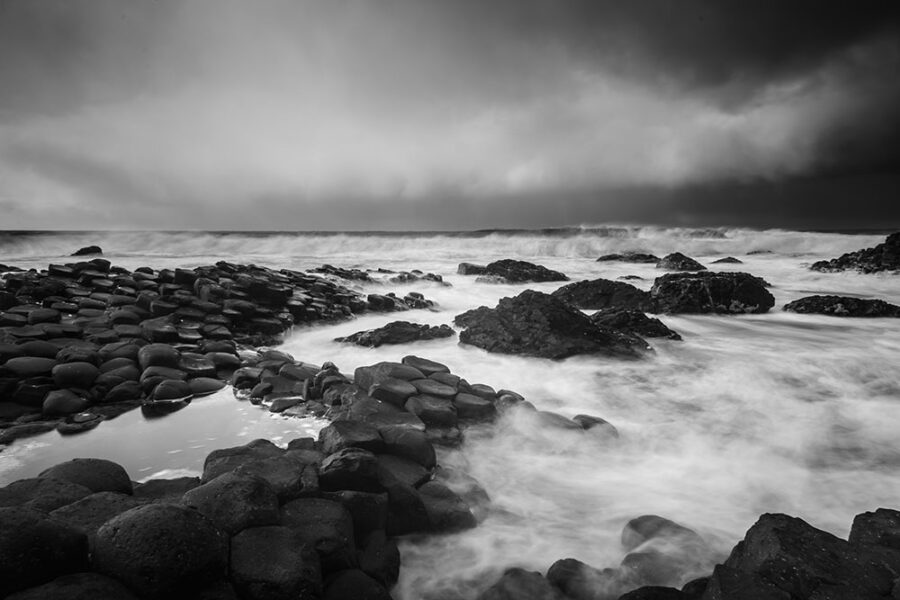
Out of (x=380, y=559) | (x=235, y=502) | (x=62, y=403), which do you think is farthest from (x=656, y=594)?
(x=62, y=403)

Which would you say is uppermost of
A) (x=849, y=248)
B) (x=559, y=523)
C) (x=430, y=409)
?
(x=849, y=248)

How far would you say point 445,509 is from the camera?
2828 millimetres

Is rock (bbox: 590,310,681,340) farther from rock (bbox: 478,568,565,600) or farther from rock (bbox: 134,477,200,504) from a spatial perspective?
rock (bbox: 134,477,200,504)

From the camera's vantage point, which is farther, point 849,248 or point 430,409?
point 849,248

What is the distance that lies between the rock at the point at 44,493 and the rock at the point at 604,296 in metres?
9.04

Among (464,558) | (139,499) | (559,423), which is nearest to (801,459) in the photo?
(559,423)

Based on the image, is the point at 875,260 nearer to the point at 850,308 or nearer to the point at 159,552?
the point at 850,308

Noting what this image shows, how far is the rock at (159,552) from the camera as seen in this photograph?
1654mm

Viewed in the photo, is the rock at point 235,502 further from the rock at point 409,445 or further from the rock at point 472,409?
the rock at point 472,409

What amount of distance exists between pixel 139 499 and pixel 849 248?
38.6 meters

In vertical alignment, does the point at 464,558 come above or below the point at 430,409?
below

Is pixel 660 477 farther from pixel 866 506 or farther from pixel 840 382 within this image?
pixel 840 382

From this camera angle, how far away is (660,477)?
141 inches

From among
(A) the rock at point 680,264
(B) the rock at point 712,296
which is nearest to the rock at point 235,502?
(B) the rock at point 712,296
